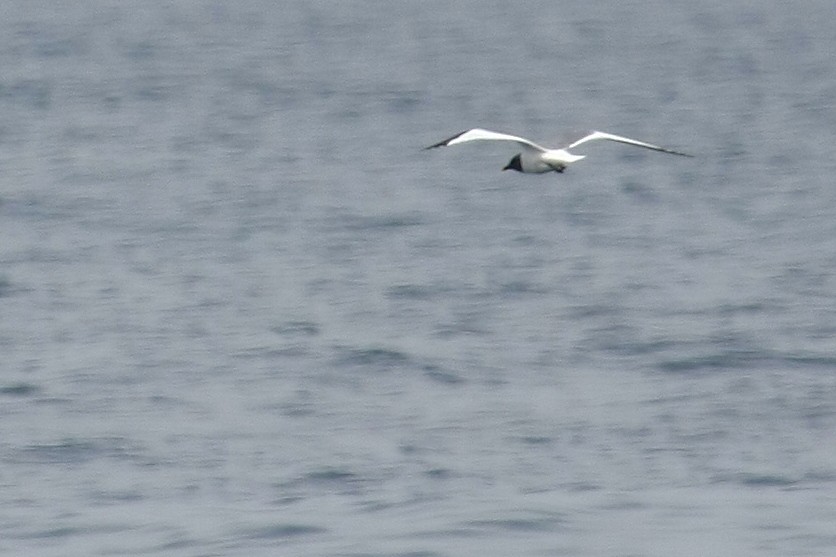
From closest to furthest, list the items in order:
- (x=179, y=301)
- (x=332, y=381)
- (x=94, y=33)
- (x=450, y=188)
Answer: (x=332, y=381), (x=179, y=301), (x=450, y=188), (x=94, y=33)

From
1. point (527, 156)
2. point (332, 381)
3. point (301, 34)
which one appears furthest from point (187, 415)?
point (301, 34)

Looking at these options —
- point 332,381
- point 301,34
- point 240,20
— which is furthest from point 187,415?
point 240,20

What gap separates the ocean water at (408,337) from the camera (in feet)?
62.0

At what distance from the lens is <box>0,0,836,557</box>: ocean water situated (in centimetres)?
1889

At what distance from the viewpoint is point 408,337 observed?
25.7 meters

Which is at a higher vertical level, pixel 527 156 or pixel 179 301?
pixel 527 156

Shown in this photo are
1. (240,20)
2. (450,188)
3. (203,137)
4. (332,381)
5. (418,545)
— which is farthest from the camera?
(240,20)

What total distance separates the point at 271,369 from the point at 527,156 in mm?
5345

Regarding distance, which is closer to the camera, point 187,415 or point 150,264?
point 187,415

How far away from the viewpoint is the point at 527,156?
20.0 metres

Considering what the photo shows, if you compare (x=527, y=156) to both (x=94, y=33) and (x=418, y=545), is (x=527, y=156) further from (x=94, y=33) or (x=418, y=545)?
(x=94, y=33)

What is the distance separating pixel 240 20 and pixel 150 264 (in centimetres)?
6706

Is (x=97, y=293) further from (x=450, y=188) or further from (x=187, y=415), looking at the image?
(x=450, y=188)

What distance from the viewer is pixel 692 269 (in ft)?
96.9
